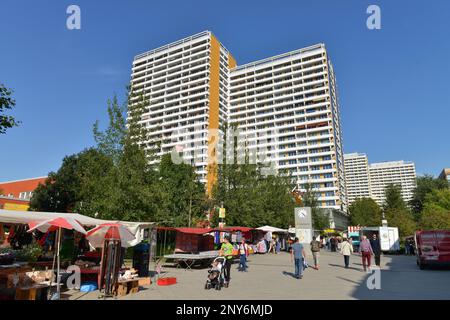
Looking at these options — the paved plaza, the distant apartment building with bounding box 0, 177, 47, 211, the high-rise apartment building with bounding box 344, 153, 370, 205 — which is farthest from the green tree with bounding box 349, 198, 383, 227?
the high-rise apartment building with bounding box 344, 153, 370, 205

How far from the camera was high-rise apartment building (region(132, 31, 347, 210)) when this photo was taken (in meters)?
84.8

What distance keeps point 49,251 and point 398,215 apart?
148ft

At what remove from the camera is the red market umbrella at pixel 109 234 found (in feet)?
32.1

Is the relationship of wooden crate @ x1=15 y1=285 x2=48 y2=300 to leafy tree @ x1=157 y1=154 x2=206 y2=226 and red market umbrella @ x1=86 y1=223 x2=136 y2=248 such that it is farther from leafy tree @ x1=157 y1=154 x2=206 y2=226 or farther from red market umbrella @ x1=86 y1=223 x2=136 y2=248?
leafy tree @ x1=157 y1=154 x2=206 y2=226

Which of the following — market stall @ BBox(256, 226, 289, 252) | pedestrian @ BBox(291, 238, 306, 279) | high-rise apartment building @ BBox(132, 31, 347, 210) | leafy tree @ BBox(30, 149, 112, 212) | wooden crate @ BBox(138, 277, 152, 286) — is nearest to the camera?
wooden crate @ BBox(138, 277, 152, 286)

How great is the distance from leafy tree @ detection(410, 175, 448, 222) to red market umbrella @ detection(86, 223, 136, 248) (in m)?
65.7

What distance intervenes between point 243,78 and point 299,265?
9551cm

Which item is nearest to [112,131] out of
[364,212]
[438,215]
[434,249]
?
[434,249]

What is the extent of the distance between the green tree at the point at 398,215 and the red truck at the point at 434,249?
29.1 m

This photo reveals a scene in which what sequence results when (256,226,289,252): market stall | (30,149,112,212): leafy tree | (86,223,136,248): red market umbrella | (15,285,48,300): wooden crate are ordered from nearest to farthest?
(15,285,48,300): wooden crate → (86,223,136,248): red market umbrella → (256,226,289,252): market stall → (30,149,112,212): leafy tree

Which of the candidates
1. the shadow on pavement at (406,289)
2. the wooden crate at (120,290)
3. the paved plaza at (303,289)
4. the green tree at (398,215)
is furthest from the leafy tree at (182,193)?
the green tree at (398,215)

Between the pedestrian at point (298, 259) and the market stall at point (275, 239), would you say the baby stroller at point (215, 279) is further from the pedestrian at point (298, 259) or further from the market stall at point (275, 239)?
the market stall at point (275, 239)

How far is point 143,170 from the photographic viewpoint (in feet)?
64.3
